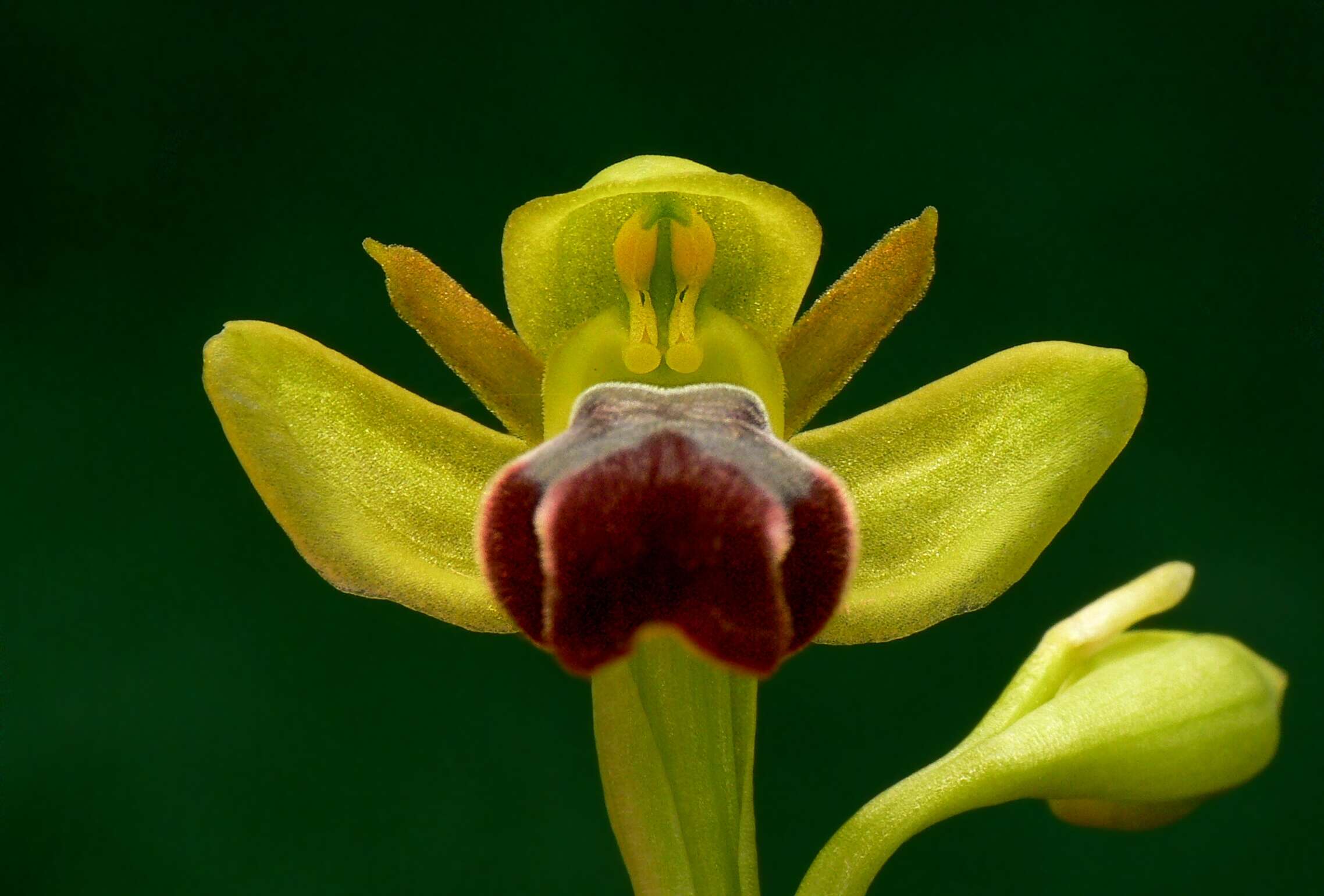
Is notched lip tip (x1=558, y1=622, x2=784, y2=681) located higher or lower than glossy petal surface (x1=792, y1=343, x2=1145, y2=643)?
lower

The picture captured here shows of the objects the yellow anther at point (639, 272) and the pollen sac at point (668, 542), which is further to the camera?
the yellow anther at point (639, 272)

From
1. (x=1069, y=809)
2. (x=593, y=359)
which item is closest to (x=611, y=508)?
(x=593, y=359)

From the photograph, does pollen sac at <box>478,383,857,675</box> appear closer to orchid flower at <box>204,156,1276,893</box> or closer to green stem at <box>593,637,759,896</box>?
orchid flower at <box>204,156,1276,893</box>

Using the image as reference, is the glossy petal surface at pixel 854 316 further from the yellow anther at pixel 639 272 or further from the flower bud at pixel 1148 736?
the flower bud at pixel 1148 736

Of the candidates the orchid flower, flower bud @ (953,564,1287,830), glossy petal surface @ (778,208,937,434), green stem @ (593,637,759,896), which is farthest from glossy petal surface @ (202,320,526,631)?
flower bud @ (953,564,1287,830)

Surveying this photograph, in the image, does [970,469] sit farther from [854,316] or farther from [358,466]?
[358,466]

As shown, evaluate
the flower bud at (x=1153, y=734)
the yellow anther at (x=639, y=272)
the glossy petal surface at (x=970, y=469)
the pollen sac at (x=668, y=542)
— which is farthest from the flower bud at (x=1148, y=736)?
the yellow anther at (x=639, y=272)
